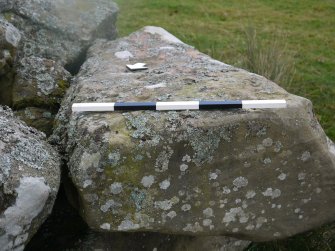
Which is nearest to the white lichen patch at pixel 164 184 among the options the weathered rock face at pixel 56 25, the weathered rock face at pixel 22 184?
the weathered rock face at pixel 22 184

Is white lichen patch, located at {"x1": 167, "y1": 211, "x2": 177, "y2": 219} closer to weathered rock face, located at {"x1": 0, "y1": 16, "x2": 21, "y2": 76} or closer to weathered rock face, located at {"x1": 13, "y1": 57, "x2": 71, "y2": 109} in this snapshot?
weathered rock face, located at {"x1": 13, "y1": 57, "x2": 71, "y2": 109}

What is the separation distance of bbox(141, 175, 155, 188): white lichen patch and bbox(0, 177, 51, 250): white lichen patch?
0.57 m

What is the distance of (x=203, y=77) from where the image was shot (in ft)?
12.1

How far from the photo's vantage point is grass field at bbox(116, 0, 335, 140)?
23.1ft

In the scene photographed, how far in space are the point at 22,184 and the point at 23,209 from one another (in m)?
0.15

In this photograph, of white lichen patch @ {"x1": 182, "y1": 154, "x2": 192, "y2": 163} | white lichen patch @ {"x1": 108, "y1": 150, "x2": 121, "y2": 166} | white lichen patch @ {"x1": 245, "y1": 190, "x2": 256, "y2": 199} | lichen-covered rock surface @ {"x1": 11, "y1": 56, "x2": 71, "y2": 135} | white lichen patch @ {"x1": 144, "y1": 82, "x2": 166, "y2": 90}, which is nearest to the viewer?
white lichen patch @ {"x1": 108, "y1": 150, "x2": 121, "y2": 166}

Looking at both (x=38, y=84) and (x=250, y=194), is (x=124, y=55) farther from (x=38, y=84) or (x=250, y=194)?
(x=250, y=194)

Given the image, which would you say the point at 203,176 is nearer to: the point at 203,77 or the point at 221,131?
the point at 221,131

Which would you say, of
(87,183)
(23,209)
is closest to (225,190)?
(87,183)

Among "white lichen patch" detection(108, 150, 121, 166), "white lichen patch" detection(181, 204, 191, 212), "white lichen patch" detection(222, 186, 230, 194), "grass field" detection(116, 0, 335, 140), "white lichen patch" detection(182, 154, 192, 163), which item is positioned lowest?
"grass field" detection(116, 0, 335, 140)

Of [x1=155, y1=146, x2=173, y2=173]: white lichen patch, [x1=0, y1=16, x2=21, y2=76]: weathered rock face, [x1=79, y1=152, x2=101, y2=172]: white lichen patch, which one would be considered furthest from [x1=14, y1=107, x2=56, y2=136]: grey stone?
[x1=155, y1=146, x2=173, y2=173]: white lichen patch

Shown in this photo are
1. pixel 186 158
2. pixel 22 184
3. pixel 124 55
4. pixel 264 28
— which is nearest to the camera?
pixel 22 184

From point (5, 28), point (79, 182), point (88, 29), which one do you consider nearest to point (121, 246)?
point (79, 182)

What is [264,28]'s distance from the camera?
909 centimetres
